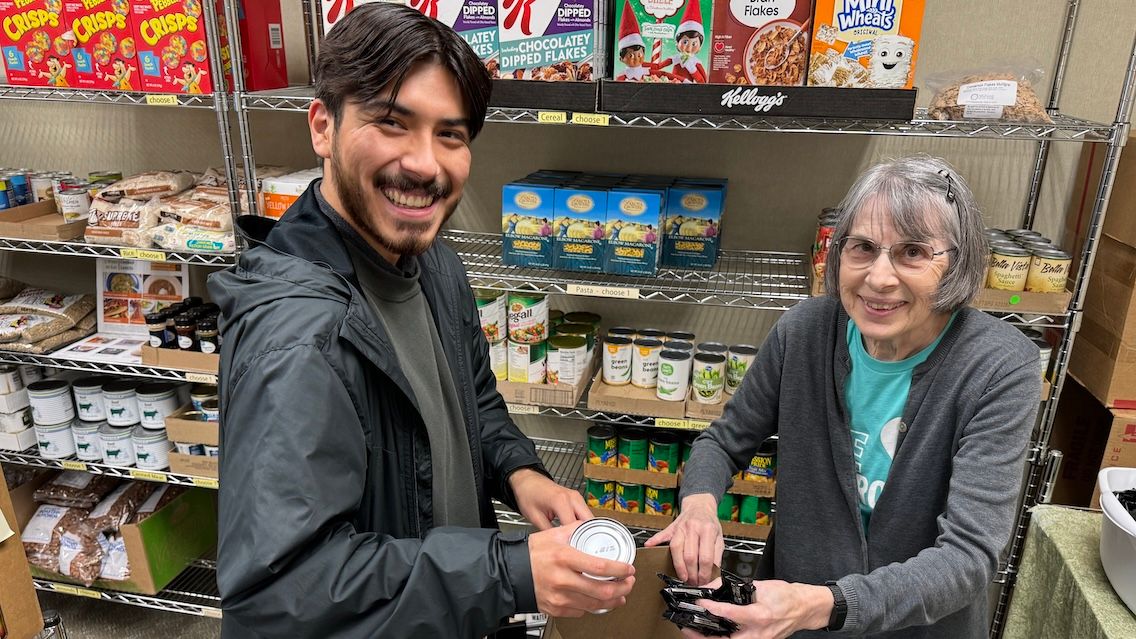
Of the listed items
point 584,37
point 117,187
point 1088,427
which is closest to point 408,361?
point 584,37

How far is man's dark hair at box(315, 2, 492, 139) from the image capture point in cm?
108

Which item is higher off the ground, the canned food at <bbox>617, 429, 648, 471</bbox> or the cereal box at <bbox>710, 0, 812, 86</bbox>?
the cereal box at <bbox>710, 0, 812, 86</bbox>

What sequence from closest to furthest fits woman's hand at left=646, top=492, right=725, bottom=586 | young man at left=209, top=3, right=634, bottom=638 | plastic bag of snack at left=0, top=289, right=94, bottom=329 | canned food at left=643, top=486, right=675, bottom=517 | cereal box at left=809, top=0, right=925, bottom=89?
1. young man at left=209, top=3, right=634, bottom=638
2. woman's hand at left=646, top=492, right=725, bottom=586
3. cereal box at left=809, top=0, right=925, bottom=89
4. canned food at left=643, top=486, right=675, bottom=517
5. plastic bag of snack at left=0, top=289, right=94, bottom=329

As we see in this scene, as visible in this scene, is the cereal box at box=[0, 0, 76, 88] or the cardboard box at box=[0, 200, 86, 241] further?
the cardboard box at box=[0, 200, 86, 241]

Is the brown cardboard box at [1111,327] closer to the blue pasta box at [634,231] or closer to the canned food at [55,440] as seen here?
the blue pasta box at [634,231]

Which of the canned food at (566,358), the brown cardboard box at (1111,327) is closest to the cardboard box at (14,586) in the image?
the canned food at (566,358)

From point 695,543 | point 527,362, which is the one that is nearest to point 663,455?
point 527,362

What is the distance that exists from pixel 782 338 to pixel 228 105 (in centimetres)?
173

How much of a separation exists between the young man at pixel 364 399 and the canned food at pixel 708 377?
3.49 feet

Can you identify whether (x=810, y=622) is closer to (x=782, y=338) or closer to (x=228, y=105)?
(x=782, y=338)

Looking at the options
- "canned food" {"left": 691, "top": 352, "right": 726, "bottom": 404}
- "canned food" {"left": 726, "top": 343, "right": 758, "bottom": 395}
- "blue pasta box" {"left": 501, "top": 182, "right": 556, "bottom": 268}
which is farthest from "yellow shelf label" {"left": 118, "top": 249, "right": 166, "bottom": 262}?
"canned food" {"left": 726, "top": 343, "right": 758, "bottom": 395}

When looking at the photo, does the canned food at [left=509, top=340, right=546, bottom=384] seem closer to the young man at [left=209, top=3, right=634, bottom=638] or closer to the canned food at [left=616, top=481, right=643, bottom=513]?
the canned food at [left=616, top=481, right=643, bottom=513]

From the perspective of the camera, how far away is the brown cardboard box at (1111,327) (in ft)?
6.63

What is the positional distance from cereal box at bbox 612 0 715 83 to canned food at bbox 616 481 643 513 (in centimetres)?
127
